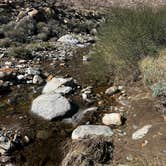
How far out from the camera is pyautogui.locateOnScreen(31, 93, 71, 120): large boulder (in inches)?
383

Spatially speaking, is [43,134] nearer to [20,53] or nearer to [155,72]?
[155,72]

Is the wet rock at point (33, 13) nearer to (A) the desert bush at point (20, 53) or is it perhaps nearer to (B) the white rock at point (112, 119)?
(A) the desert bush at point (20, 53)

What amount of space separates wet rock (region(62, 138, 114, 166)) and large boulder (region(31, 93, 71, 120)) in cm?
183

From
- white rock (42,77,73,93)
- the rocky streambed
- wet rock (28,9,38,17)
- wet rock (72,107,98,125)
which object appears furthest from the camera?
wet rock (28,9,38,17)

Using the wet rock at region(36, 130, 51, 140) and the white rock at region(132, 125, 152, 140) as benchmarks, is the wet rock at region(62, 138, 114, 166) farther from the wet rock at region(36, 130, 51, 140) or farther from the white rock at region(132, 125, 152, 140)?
the wet rock at region(36, 130, 51, 140)

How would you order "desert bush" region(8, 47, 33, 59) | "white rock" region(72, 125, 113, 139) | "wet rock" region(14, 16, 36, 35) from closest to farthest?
"white rock" region(72, 125, 113, 139) < "desert bush" region(8, 47, 33, 59) < "wet rock" region(14, 16, 36, 35)

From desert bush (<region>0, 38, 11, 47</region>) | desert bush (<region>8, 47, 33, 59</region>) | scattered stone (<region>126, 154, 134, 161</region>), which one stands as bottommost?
desert bush (<region>0, 38, 11, 47</region>)

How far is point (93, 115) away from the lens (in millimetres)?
9789

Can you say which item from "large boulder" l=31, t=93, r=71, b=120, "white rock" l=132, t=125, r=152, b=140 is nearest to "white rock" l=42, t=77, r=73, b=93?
"large boulder" l=31, t=93, r=71, b=120

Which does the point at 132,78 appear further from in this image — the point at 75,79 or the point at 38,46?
the point at 38,46

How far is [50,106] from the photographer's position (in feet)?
32.3

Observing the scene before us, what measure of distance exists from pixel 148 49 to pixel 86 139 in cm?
383

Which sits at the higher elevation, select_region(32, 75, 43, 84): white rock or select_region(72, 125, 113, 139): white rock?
select_region(72, 125, 113, 139): white rock

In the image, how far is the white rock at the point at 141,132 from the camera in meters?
8.12
